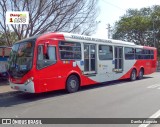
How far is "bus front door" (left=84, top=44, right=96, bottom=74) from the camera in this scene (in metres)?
12.7

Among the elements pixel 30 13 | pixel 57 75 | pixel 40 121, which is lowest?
pixel 40 121

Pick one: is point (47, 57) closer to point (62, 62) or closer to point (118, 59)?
point (62, 62)

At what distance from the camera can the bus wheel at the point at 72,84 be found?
11530 mm

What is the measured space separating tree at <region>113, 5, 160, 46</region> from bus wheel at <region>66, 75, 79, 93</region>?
113ft

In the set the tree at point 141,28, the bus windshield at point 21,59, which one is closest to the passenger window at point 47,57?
the bus windshield at point 21,59

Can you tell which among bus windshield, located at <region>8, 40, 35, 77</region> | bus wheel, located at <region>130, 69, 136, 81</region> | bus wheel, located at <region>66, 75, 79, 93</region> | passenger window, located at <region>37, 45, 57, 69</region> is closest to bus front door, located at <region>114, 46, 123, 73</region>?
bus wheel, located at <region>130, 69, 136, 81</region>

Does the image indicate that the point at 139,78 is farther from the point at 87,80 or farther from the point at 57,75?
the point at 57,75

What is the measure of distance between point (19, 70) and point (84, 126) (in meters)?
5.26

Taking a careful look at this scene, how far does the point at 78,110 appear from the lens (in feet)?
25.5

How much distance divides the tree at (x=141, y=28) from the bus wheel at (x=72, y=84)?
34468mm

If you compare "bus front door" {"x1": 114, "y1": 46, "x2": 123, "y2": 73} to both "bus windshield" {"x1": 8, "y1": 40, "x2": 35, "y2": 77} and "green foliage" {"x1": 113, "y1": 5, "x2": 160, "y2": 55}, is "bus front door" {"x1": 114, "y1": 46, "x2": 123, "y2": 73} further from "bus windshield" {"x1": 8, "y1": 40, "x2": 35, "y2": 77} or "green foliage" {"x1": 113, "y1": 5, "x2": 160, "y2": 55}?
"green foliage" {"x1": 113, "y1": 5, "x2": 160, "y2": 55}

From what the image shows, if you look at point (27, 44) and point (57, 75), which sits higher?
point (27, 44)

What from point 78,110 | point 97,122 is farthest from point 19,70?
point 97,122

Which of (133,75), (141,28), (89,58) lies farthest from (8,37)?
(141,28)
